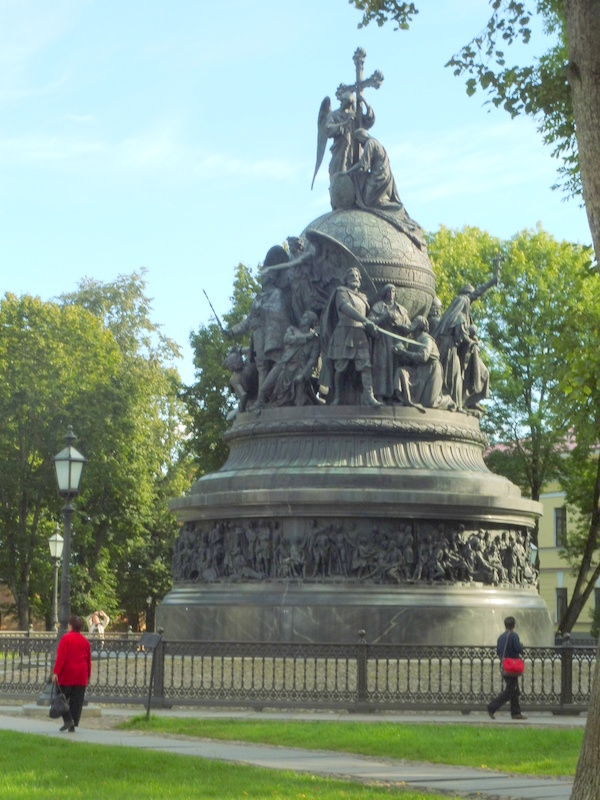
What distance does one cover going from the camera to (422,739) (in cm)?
1569

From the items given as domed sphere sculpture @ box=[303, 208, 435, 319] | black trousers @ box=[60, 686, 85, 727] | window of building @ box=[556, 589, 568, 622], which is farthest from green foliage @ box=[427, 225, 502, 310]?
black trousers @ box=[60, 686, 85, 727]

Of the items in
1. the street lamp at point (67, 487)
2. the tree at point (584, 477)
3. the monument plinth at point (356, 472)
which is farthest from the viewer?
the monument plinth at point (356, 472)

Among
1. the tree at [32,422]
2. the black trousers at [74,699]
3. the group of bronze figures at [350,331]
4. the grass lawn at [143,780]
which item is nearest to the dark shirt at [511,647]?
the black trousers at [74,699]

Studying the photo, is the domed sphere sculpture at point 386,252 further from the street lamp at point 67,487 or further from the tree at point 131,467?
the tree at point 131,467

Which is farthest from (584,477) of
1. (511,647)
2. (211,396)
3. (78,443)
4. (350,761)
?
(350,761)

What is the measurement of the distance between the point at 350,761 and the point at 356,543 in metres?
12.5

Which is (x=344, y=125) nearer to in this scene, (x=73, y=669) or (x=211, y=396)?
(x=73, y=669)

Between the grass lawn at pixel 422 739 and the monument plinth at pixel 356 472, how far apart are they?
8.00 m

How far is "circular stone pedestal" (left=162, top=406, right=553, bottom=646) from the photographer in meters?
26.1

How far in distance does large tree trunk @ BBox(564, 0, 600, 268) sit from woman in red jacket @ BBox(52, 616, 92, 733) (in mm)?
10125

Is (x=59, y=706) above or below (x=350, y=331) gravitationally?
below

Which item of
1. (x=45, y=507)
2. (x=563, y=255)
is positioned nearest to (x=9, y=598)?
(x=45, y=507)

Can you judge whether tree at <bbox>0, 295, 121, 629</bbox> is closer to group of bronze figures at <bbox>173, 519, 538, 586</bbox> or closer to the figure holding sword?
the figure holding sword

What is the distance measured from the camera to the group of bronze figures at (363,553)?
26.7 m
